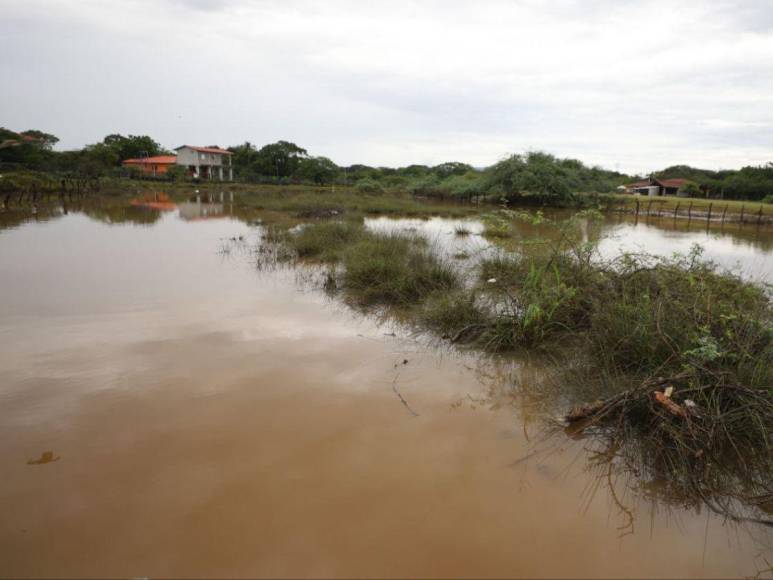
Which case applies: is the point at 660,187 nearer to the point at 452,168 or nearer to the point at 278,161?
the point at 452,168

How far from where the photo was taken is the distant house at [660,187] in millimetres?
46819

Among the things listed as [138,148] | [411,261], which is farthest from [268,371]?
[138,148]

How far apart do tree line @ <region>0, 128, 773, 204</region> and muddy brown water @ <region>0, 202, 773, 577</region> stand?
22015 mm

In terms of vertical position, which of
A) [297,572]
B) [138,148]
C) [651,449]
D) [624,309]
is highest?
[138,148]

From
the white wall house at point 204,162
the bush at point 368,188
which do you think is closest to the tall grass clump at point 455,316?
the bush at point 368,188

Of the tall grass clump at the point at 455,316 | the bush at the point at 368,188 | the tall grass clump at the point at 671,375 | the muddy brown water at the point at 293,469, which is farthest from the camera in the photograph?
the bush at the point at 368,188

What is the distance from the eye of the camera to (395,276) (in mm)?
7000

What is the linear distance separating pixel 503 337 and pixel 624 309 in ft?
3.86

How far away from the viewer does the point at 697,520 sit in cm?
260

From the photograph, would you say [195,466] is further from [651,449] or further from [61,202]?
[61,202]

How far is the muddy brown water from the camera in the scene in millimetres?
2344

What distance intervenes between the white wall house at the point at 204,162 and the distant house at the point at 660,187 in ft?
150

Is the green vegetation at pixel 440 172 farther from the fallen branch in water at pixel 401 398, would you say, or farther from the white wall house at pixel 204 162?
the fallen branch in water at pixel 401 398

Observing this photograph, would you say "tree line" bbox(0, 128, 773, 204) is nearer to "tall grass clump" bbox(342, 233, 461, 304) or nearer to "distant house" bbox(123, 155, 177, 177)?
"distant house" bbox(123, 155, 177, 177)
